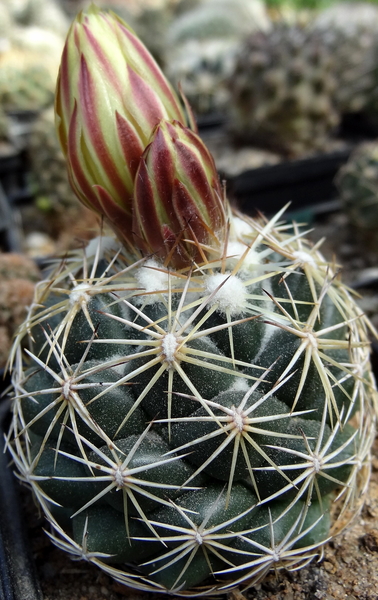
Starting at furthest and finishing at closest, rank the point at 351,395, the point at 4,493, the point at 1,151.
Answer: the point at 1,151 → the point at 4,493 → the point at 351,395

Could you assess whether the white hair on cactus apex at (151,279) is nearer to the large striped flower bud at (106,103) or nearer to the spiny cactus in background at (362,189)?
the large striped flower bud at (106,103)

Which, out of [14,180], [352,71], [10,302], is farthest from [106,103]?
[352,71]

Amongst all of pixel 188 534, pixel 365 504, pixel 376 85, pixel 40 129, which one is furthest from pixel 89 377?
pixel 376 85

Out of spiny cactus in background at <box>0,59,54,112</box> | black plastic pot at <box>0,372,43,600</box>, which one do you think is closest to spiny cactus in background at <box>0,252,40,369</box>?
black plastic pot at <box>0,372,43,600</box>

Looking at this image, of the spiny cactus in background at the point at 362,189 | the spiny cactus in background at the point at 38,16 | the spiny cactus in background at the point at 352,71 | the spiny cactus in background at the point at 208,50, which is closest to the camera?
the spiny cactus in background at the point at 362,189

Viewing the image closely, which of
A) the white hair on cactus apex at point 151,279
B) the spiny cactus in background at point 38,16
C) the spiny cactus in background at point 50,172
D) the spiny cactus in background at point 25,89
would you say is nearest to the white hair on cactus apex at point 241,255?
the white hair on cactus apex at point 151,279

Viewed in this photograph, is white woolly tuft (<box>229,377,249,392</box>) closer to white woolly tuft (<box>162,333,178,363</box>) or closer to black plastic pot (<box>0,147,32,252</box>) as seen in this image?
white woolly tuft (<box>162,333,178,363</box>)

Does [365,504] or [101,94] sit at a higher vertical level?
[101,94]

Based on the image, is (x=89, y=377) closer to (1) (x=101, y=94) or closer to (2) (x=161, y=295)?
(2) (x=161, y=295)
